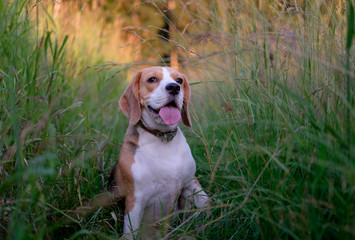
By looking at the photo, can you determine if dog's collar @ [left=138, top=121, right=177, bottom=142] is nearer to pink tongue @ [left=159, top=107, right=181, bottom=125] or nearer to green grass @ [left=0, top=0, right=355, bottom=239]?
pink tongue @ [left=159, top=107, right=181, bottom=125]

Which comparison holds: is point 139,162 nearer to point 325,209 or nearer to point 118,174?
point 118,174

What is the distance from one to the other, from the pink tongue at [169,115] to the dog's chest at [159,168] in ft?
0.51

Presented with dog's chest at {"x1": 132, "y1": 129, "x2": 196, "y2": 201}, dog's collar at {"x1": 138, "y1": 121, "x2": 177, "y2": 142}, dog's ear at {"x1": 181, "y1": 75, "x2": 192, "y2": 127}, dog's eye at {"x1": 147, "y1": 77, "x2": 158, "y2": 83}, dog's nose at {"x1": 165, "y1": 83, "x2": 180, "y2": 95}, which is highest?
dog's eye at {"x1": 147, "y1": 77, "x2": 158, "y2": 83}

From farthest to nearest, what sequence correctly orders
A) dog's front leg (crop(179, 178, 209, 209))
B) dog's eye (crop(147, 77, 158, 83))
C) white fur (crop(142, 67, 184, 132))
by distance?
dog's eye (crop(147, 77, 158, 83))
white fur (crop(142, 67, 184, 132))
dog's front leg (crop(179, 178, 209, 209))

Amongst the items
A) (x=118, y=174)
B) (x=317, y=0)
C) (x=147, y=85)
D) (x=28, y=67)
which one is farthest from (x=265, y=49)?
(x=28, y=67)

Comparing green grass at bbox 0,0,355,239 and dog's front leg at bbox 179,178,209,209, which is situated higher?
green grass at bbox 0,0,355,239

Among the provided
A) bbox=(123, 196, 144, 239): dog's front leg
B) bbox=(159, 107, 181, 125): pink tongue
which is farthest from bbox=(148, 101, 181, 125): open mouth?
bbox=(123, 196, 144, 239): dog's front leg

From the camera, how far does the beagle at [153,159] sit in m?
2.27

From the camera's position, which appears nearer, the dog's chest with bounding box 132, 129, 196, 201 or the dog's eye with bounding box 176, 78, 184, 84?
the dog's chest with bounding box 132, 129, 196, 201

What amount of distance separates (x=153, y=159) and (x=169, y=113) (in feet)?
1.18

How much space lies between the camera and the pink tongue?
2393mm

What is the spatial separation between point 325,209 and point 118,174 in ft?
4.80

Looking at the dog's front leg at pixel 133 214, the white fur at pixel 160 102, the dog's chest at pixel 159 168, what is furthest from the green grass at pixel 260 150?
the white fur at pixel 160 102

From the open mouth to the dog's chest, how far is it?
0.52 ft
